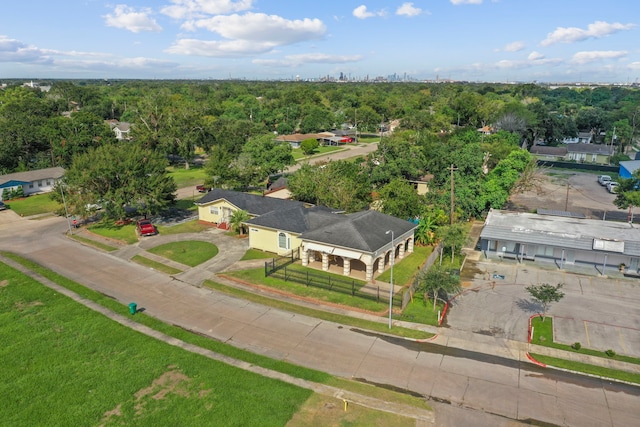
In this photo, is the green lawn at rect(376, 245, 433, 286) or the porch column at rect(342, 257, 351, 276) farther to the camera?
the porch column at rect(342, 257, 351, 276)

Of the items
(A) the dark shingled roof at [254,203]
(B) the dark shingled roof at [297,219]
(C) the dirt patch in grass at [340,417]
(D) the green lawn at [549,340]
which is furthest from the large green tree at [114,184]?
(D) the green lawn at [549,340]

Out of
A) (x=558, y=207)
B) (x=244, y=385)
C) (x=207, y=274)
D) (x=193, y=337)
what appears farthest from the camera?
(x=558, y=207)

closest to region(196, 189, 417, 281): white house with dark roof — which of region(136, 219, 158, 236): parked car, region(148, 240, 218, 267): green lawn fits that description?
region(148, 240, 218, 267): green lawn

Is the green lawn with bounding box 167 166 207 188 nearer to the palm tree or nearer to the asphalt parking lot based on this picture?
the palm tree

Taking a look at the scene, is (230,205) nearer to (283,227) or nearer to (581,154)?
(283,227)

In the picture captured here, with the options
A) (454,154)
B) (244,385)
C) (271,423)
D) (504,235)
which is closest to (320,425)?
(271,423)

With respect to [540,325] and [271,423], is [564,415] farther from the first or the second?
[271,423]
